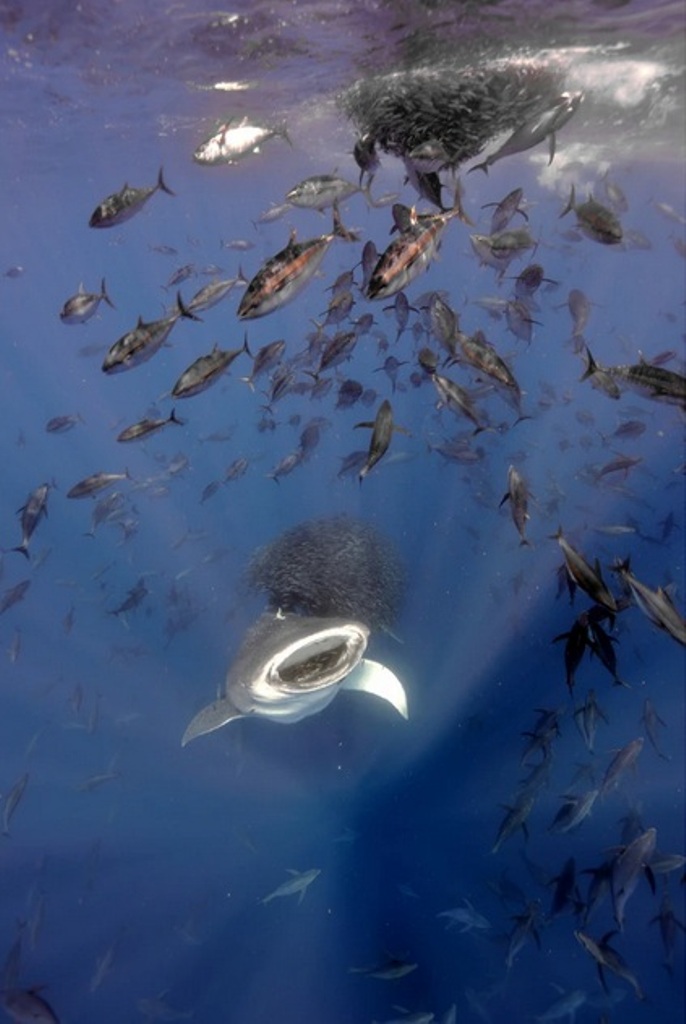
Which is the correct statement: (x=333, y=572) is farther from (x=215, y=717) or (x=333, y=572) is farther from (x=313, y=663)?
(x=313, y=663)

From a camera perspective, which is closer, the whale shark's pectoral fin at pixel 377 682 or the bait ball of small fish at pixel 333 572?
the whale shark's pectoral fin at pixel 377 682

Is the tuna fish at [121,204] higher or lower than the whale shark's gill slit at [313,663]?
higher

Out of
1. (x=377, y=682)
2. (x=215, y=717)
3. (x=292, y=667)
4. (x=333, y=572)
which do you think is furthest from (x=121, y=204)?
(x=333, y=572)

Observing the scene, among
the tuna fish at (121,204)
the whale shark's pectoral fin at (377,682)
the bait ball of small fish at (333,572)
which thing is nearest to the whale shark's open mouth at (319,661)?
the whale shark's pectoral fin at (377,682)

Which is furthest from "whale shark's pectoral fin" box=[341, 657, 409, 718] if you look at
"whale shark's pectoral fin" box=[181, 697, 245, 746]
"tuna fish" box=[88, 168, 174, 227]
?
"tuna fish" box=[88, 168, 174, 227]

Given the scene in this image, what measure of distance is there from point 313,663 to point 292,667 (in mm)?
164

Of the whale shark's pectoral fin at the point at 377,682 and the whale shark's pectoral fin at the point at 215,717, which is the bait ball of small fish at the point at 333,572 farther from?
the whale shark's pectoral fin at the point at 215,717

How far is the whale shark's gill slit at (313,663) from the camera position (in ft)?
16.5

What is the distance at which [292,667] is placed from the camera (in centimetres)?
516

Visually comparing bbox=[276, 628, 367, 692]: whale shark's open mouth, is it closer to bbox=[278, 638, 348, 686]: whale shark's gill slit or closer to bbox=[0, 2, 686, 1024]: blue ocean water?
bbox=[278, 638, 348, 686]: whale shark's gill slit

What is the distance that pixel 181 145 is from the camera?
20.8 meters

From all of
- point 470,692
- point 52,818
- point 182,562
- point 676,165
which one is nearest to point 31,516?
point 52,818

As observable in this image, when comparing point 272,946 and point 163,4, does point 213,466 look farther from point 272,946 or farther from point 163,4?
point 272,946

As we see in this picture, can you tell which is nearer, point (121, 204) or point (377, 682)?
point (121, 204)
